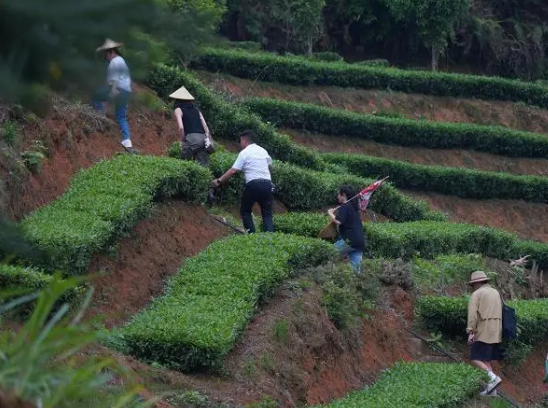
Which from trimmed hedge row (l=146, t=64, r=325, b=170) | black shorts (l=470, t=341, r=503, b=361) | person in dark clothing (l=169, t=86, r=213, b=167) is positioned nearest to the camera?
black shorts (l=470, t=341, r=503, b=361)

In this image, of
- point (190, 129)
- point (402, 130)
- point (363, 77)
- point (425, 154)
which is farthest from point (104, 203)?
point (363, 77)

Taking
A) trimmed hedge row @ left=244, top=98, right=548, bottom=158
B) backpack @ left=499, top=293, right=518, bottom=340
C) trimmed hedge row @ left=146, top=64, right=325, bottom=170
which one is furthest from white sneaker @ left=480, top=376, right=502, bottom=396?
trimmed hedge row @ left=244, top=98, right=548, bottom=158

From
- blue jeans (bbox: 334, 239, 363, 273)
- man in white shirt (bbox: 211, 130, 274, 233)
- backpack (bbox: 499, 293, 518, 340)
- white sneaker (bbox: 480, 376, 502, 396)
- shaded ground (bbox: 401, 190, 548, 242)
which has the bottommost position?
shaded ground (bbox: 401, 190, 548, 242)

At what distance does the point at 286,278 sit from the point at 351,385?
137 centimetres

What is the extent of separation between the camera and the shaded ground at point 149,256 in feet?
→ 40.3

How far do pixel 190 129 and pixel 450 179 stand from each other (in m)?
11.5

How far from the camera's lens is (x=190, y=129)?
16.9 metres

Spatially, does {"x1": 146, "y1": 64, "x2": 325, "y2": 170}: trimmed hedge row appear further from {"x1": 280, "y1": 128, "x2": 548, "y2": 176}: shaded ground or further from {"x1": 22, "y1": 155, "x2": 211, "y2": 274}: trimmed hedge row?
{"x1": 22, "y1": 155, "x2": 211, "y2": 274}: trimmed hedge row

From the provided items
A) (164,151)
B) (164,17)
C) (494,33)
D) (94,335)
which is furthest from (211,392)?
(494,33)

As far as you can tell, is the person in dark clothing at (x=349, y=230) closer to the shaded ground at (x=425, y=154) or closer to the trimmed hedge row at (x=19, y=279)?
the trimmed hedge row at (x=19, y=279)

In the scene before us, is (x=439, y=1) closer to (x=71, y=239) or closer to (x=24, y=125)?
(x=24, y=125)

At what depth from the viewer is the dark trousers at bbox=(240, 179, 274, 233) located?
15070 millimetres

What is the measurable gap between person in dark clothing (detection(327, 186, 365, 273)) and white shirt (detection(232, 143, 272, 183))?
1032 millimetres

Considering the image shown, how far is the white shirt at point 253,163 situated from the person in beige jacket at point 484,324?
2.96 meters
